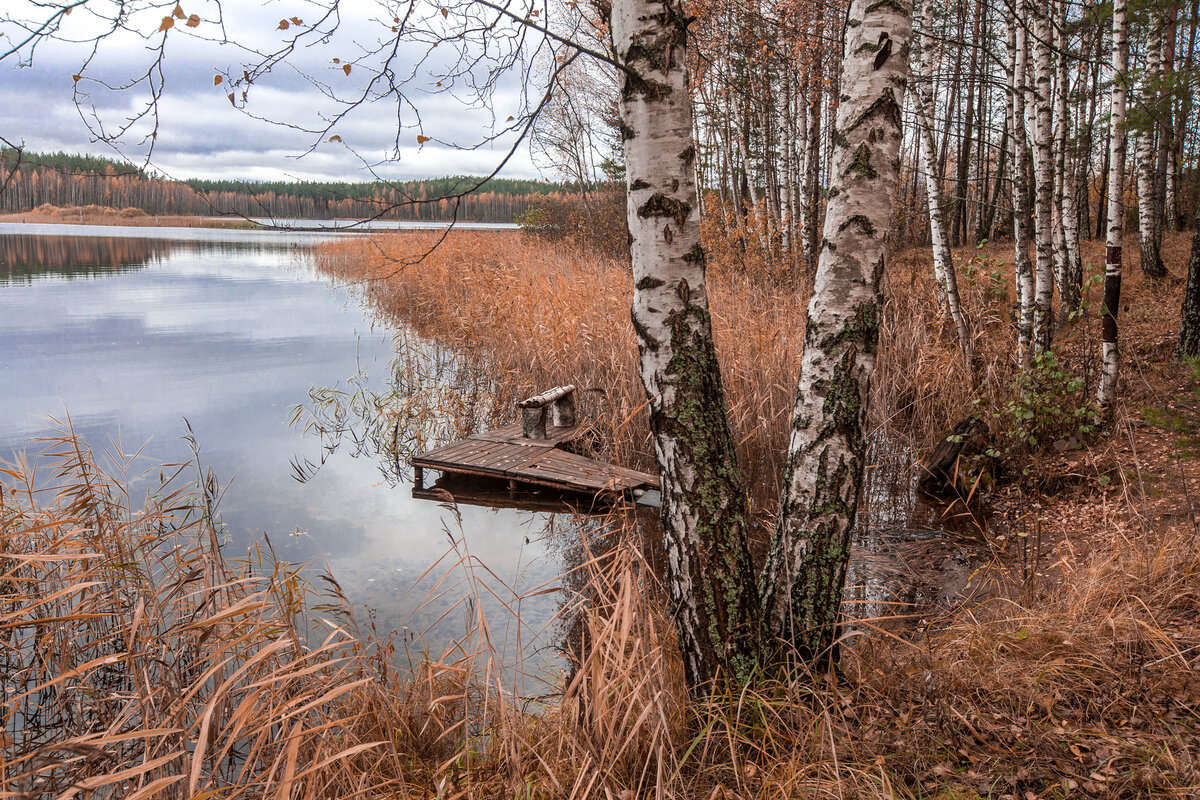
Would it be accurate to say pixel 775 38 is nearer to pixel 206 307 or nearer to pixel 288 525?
pixel 288 525

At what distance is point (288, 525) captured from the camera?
16.8ft

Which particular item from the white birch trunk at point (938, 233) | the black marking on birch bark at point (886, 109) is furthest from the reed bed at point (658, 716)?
the white birch trunk at point (938, 233)

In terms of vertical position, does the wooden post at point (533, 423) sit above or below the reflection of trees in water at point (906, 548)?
above

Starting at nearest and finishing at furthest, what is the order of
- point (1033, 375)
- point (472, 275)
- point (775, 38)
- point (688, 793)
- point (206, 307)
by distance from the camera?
point (688, 793) → point (1033, 375) → point (775, 38) → point (472, 275) → point (206, 307)

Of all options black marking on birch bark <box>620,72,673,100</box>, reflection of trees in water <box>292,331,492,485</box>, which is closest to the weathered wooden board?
reflection of trees in water <box>292,331,492,485</box>

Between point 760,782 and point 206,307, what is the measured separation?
52.0ft

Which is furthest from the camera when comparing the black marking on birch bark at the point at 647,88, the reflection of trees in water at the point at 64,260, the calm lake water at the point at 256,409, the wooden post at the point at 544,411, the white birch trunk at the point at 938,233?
the reflection of trees in water at the point at 64,260

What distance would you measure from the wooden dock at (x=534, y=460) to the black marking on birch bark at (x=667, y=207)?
106 inches

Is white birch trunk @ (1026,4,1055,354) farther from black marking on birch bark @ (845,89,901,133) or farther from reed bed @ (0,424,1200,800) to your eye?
black marking on birch bark @ (845,89,901,133)

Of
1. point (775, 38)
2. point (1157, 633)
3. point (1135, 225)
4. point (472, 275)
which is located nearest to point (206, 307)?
point (472, 275)

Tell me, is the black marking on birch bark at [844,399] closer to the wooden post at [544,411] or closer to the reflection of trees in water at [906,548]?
the reflection of trees in water at [906,548]

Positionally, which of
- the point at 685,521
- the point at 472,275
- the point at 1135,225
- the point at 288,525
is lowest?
the point at 288,525

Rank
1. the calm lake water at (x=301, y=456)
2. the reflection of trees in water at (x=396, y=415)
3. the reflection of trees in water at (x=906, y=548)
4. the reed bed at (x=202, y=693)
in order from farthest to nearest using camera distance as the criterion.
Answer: the reflection of trees in water at (x=396, y=415)
the calm lake water at (x=301, y=456)
the reflection of trees in water at (x=906, y=548)
the reed bed at (x=202, y=693)

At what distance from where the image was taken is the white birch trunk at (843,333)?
2.18 metres
